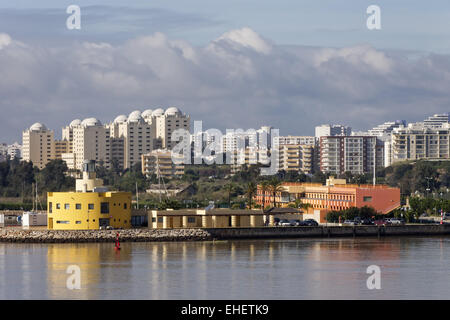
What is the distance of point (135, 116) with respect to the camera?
6855 inches

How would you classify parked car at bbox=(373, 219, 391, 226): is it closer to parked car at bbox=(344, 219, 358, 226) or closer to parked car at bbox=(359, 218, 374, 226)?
parked car at bbox=(359, 218, 374, 226)

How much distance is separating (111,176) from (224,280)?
342 ft

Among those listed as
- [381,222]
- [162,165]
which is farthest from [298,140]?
[381,222]

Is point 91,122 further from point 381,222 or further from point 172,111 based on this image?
point 381,222

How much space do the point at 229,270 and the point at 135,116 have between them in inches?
5074

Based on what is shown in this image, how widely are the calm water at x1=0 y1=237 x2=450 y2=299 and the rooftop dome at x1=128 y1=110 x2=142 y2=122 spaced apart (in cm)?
11109

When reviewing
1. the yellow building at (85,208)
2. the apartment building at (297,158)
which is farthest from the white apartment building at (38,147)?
the yellow building at (85,208)

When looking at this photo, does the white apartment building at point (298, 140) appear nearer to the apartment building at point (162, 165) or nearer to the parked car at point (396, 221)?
the apartment building at point (162, 165)

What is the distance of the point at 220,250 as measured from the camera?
57062 millimetres

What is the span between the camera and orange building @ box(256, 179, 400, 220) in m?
73.7

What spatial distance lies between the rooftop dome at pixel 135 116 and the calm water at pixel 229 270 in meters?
111

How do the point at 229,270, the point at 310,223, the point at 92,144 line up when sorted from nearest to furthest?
the point at 229,270
the point at 310,223
the point at 92,144

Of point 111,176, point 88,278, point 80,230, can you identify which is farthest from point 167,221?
point 111,176
